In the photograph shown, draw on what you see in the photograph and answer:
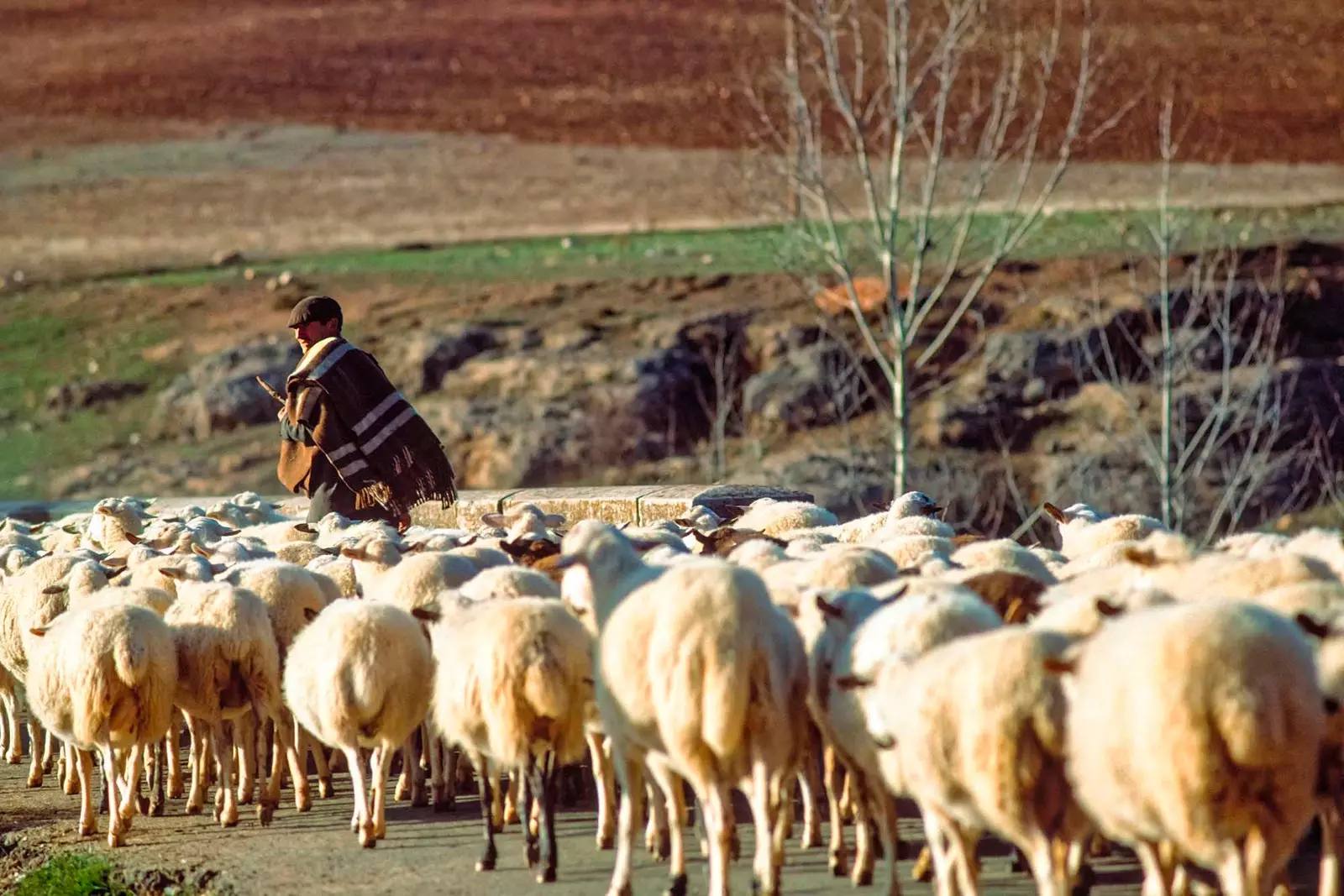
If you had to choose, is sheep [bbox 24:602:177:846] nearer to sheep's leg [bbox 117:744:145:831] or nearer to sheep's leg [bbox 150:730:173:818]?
sheep's leg [bbox 117:744:145:831]

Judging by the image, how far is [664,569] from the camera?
7.72m

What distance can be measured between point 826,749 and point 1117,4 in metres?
36.9

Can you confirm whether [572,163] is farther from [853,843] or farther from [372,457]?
[853,843]

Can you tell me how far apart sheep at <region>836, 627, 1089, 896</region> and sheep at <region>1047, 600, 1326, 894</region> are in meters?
0.29

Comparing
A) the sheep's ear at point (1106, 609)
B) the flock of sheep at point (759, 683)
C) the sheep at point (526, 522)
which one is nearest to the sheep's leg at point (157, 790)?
the flock of sheep at point (759, 683)

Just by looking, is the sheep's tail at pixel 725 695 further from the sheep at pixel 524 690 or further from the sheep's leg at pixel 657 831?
the sheep's leg at pixel 657 831

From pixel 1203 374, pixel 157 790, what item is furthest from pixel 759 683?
pixel 1203 374

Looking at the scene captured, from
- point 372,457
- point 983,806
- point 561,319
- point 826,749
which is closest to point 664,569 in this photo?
point 826,749

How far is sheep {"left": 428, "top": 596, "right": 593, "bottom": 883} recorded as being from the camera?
298 inches

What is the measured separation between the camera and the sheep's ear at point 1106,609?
20.6 ft

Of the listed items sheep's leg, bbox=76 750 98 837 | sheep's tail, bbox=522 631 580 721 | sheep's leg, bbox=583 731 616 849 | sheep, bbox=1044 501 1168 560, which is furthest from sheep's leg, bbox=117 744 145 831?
sheep, bbox=1044 501 1168 560

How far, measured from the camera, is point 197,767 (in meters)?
9.97

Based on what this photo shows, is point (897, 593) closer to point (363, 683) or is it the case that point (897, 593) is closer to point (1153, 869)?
point (1153, 869)

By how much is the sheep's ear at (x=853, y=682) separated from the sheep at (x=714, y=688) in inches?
10.8
